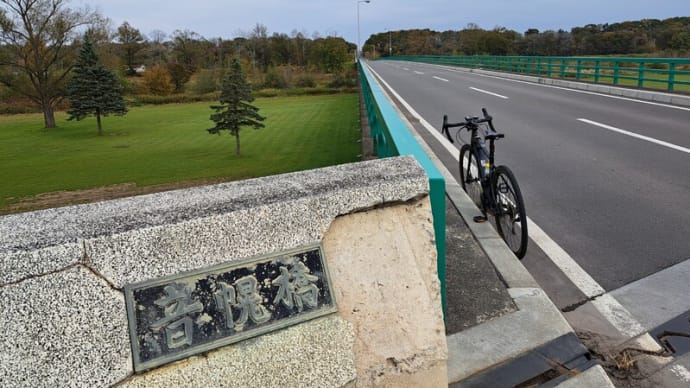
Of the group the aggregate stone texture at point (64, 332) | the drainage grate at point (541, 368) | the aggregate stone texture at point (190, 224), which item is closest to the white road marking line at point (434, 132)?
the drainage grate at point (541, 368)

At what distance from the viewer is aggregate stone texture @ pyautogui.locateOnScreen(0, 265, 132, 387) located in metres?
1.56

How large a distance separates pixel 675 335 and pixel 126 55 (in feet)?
286

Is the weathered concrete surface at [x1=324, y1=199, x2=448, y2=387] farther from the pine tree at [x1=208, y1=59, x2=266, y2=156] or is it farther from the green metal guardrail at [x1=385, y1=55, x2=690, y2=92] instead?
the pine tree at [x1=208, y1=59, x2=266, y2=156]

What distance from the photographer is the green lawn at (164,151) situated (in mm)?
21000

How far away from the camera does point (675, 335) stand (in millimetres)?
2811

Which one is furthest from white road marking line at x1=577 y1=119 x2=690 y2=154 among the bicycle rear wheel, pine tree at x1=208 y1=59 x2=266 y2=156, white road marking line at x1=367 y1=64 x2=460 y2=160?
pine tree at x1=208 y1=59 x2=266 y2=156

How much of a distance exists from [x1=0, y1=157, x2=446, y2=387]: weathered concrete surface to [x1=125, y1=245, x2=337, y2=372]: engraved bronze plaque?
0.12 feet

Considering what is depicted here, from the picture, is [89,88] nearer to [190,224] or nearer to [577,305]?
[577,305]

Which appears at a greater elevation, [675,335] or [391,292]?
[391,292]

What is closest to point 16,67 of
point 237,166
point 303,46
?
point 237,166

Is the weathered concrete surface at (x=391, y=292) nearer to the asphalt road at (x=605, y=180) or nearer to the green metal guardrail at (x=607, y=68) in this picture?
the asphalt road at (x=605, y=180)

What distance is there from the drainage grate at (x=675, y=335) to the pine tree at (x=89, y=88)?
42047 mm

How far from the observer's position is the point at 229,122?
27625mm

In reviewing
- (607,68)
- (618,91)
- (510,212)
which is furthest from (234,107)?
(510,212)
